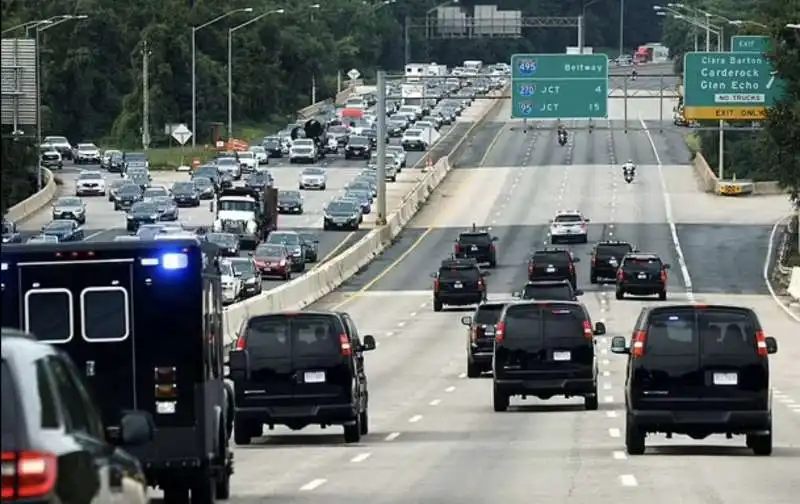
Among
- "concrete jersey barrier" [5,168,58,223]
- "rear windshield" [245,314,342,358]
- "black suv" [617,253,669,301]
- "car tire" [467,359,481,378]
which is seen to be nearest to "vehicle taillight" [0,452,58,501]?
"rear windshield" [245,314,342,358]

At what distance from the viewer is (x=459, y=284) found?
67.4 metres

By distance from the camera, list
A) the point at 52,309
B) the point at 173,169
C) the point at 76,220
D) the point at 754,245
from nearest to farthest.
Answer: the point at 52,309, the point at 754,245, the point at 76,220, the point at 173,169

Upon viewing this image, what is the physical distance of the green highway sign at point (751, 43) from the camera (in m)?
84.0

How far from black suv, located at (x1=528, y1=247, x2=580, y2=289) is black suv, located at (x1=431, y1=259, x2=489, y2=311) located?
17.3 feet

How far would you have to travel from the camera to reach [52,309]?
19.0 m

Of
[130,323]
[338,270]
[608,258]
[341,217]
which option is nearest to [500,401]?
[130,323]

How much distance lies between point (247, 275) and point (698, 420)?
43707 millimetres

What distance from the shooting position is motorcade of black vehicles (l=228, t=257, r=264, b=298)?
225 ft

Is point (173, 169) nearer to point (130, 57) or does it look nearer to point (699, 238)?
point (130, 57)

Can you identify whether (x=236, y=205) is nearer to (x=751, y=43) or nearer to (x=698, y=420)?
(x=751, y=43)

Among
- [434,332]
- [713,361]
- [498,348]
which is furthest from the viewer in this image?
[434,332]

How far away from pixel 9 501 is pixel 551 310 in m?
25.8

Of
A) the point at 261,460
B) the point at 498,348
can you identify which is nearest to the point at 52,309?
the point at 261,460

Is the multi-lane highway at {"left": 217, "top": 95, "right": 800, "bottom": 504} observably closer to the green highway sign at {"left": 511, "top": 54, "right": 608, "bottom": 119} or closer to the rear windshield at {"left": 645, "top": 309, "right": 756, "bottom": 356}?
the rear windshield at {"left": 645, "top": 309, "right": 756, "bottom": 356}
